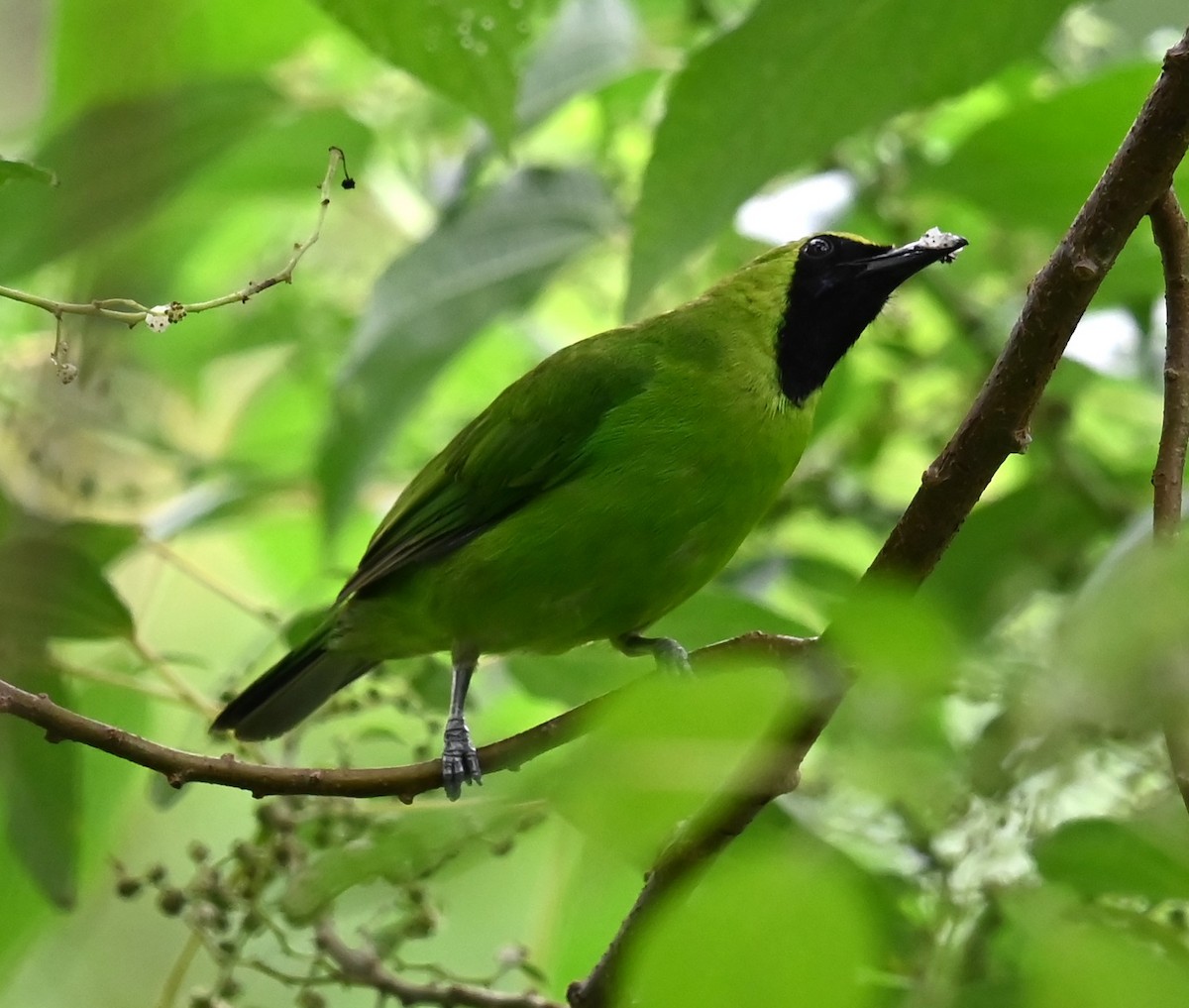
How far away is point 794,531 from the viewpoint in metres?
3.75

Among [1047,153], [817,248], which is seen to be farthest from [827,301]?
[1047,153]

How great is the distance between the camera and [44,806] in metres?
2.16

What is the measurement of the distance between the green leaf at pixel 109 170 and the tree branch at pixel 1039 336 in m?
1.41

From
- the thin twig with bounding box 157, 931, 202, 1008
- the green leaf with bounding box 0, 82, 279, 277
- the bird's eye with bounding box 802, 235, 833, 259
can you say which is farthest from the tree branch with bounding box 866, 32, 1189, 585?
→ the bird's eye with bounding box 802, 235, 833, 259

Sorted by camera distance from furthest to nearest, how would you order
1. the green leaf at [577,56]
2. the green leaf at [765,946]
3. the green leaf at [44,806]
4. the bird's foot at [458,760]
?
the green leaf at [577,56], the green leaf at [44,806], the bird's foot at [458,760], the green leaf at [765,946]

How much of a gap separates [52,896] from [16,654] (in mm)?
374

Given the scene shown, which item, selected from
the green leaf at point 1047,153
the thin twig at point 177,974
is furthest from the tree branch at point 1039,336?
the green leaf at point 1047,153

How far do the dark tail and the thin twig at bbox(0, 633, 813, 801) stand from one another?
1119mm

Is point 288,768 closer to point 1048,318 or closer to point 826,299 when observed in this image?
point 1048,318

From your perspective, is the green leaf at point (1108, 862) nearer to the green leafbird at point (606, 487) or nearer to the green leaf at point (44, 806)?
the green leafbird at point (606, 487)

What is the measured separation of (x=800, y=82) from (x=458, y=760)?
1.06m

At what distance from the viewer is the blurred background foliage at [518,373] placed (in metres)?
0.67

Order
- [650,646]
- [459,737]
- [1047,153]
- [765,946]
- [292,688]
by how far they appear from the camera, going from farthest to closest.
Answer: [292,688]
[650,646]
[1047,153]
[459,737]
[765,946]

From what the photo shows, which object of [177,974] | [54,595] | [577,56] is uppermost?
[577,56]
